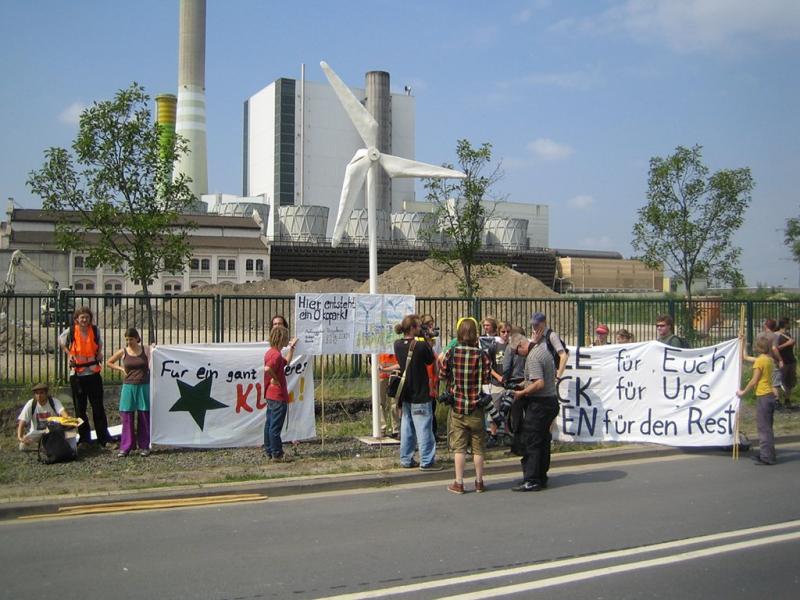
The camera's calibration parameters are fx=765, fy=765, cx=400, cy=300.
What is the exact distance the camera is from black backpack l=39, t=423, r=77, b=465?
9.71m

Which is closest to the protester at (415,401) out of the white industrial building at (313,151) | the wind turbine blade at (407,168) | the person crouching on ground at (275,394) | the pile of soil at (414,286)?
the person crouching on ground at (275,394)

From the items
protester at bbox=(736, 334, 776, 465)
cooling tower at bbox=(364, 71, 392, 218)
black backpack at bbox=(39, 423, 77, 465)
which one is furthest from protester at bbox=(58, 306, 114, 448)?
cooling tower at bbox=(364, 71, 392, 218)

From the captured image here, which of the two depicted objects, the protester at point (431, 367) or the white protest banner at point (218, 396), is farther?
the white protest banner at point (218, 396)

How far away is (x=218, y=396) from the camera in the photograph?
35.8ft

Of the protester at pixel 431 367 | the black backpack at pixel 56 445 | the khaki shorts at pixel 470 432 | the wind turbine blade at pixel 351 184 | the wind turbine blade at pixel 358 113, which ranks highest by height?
the wind turbine blade at pixel 358 113

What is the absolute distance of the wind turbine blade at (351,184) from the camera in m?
11.9

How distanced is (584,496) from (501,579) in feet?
10.0

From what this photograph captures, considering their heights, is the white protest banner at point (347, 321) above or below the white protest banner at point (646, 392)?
above

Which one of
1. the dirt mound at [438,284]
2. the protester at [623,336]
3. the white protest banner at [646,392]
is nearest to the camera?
the white protest banner at [646,392]

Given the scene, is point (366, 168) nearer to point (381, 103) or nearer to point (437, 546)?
point (437, 546)

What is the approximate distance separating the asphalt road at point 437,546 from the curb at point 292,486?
0.20m

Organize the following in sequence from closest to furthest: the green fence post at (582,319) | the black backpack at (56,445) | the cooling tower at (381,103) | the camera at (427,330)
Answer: the black backpack at (56,445)
the camera at (427,330)
the green fence post at (582,319)
the cooling tower at (381,103)

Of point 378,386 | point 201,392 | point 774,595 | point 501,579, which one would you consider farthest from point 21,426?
point 774,595

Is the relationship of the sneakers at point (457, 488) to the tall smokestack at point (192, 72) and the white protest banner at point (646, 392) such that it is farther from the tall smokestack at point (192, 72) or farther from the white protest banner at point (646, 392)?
the tall smokestack at point (192, 72)
